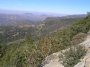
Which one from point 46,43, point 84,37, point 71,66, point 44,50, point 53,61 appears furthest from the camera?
point 84,37

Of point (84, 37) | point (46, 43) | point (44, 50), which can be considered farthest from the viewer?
point (84, 37)

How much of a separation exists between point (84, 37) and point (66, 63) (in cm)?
750

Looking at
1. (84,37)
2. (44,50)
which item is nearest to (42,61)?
(44,50)

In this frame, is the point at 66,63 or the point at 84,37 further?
the point at 84,37

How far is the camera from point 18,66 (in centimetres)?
1609

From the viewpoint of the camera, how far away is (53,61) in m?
13.1

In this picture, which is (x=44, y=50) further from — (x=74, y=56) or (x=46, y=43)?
(x=74, y=56)

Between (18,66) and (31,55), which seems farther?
(18,66)

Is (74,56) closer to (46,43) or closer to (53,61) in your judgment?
(53,61)

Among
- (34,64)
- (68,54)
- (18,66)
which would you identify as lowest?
(18,66)

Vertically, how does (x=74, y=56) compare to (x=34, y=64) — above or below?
above

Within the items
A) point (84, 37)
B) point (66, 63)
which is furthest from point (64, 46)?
point (66, 63)

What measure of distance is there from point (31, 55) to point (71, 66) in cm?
376

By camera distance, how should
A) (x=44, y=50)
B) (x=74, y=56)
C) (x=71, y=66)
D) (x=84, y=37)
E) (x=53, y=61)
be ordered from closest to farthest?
(x=71, y=66)
(x=74, y=56)
(x=53, y=61)
(x=44, y=50)
(x=84, y=37)
